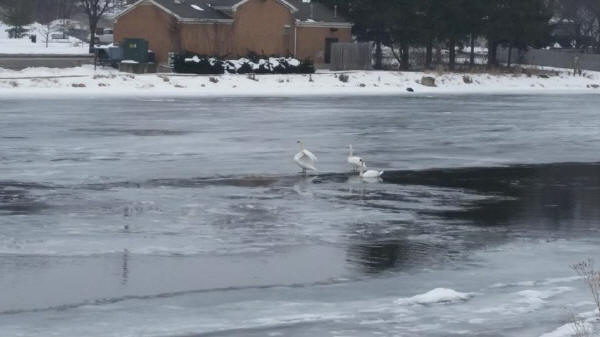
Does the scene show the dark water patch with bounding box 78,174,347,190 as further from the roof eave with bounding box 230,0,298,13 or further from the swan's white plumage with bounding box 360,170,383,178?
the roof eave with bounding box 230,0,298,13

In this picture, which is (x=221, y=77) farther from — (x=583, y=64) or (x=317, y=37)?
(x=583, y=64)

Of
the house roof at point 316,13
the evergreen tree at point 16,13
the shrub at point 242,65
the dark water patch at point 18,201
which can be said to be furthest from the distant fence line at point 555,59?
the dark water patch at point 18,201

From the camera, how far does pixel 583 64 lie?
3219 inches

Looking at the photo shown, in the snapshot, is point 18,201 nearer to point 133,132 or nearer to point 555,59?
point 133,132

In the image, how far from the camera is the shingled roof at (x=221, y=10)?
66.4 metres

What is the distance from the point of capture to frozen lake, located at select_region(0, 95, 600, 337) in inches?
438

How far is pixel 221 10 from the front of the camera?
68938 millimetres

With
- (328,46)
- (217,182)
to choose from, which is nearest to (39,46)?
(328,46)

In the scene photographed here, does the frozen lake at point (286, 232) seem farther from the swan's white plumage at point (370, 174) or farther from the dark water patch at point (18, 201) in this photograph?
the swan's white plumage at point (370, 174)

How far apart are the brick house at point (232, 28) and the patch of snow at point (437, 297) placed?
173 feet

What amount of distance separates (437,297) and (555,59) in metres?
74.0

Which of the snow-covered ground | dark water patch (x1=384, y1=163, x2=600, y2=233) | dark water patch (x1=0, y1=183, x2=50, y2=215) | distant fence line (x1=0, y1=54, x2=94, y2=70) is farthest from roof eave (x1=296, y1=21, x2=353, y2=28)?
dark water patch (x1=0, y1=183, x2=50, y2=215)

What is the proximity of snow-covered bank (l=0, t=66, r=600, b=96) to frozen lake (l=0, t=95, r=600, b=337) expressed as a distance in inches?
705

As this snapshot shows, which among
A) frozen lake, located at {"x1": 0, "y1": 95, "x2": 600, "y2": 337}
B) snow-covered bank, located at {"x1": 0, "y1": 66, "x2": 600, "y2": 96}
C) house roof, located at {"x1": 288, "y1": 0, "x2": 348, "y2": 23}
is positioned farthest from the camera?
house roof, located at {"x1": 288, "y1": 0, "x2": 348, "y2": 23}
